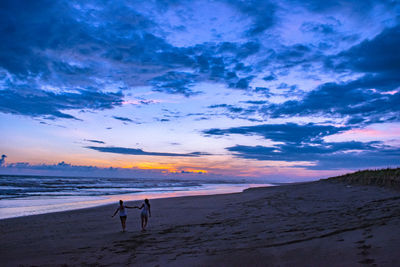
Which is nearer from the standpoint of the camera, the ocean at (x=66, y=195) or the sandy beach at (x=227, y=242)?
the sandy beach at (x=227, y=242)

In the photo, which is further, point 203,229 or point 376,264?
point 203,229

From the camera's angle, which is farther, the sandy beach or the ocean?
the ocean

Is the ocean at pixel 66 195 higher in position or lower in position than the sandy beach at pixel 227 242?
lower

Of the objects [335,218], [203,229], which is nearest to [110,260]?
[203,229]

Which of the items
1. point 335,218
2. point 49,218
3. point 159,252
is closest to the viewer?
point 159,252

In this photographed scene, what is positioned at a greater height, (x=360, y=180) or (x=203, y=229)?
(x=360, y=180)

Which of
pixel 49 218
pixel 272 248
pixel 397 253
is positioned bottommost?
pixel 49 218

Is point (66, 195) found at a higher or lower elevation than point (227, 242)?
lower

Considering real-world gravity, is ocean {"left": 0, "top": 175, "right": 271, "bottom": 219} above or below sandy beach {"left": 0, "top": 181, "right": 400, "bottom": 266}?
below

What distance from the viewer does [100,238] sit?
11.4 metres

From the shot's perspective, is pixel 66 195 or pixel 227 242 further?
pixel 66 195

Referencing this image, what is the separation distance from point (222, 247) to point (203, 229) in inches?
133

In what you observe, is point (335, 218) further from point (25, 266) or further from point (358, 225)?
point (25, 266)

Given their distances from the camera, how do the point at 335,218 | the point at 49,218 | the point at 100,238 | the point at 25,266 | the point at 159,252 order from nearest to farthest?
1. the point at 25,266
2. the point at 159,252
3. the point at 335,218
4. the point at 100,238
5. the point at 49,218
